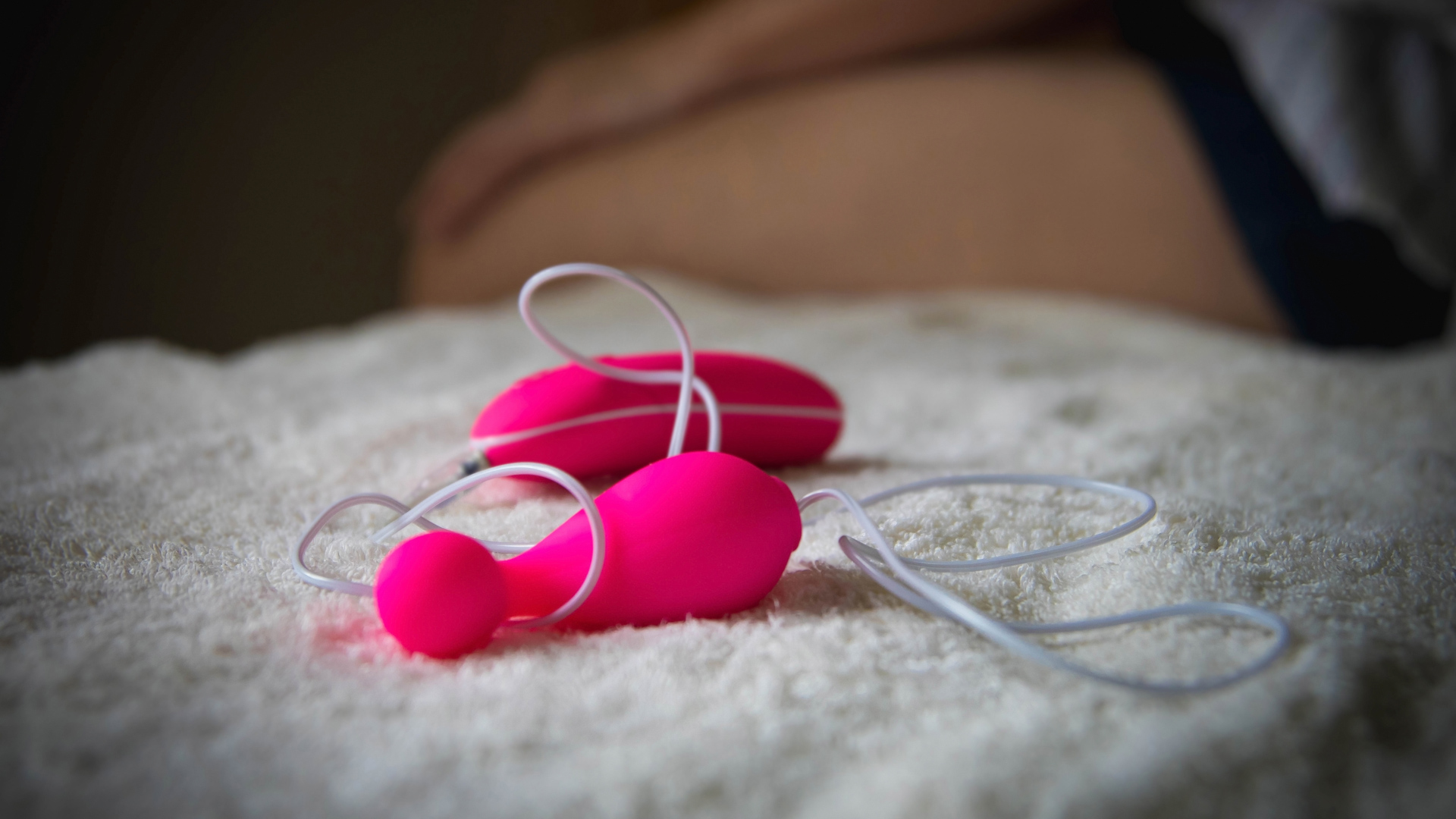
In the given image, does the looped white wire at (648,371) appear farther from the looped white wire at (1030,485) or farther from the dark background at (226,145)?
the dark background at (226,145)

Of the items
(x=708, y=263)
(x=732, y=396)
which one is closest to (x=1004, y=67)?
(x=708, y=263)

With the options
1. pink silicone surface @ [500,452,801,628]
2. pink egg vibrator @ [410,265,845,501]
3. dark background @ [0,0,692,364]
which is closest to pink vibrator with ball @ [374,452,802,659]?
pink silicone surface @ [500,452,801,628]

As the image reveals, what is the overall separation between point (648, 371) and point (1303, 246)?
0.96 metres

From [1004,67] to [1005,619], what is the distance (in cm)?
124

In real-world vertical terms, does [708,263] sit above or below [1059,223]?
below

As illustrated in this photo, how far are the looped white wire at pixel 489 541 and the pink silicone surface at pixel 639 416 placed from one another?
0.32 ft

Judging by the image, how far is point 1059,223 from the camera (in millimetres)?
1324

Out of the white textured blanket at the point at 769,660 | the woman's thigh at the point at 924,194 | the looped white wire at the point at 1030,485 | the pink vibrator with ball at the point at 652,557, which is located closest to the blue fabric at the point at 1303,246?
the woman's thigh at the point at 924,194

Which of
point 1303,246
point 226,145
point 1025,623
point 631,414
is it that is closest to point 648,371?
point 631,414

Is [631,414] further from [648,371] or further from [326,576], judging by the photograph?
[326,576]

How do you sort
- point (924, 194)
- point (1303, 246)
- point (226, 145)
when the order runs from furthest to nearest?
point (226, 145), point (924, 194), point (1303, 246)

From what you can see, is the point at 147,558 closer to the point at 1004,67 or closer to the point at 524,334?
the point at 524,334

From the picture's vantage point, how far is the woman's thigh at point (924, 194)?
126 cm

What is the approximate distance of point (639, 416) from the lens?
553 mm
